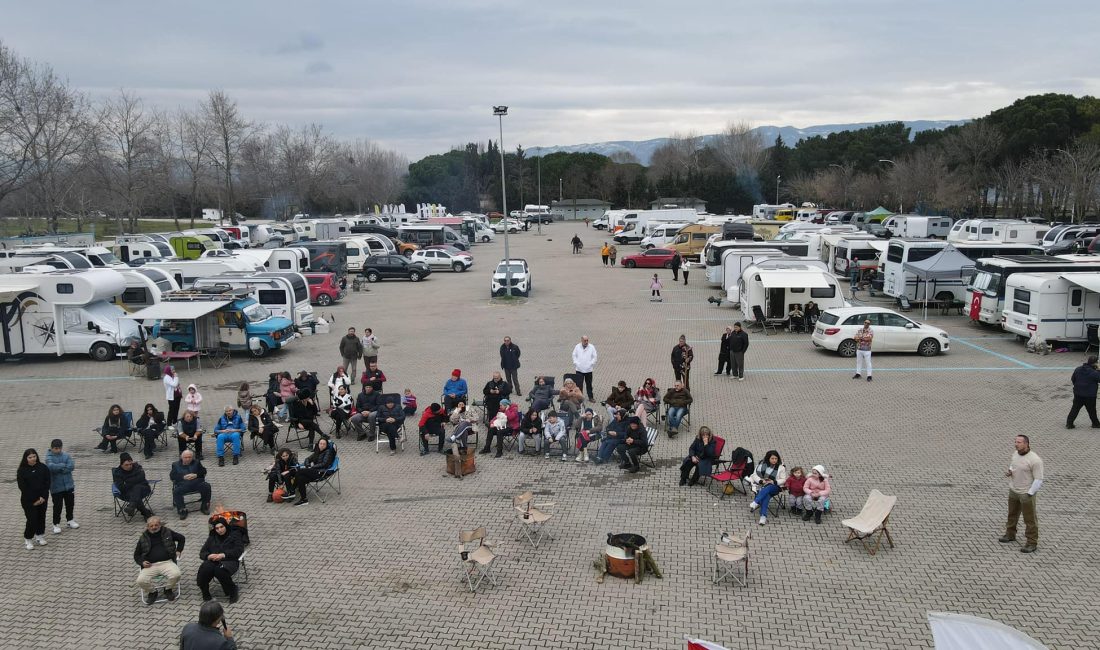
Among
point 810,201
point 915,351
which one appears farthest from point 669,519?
point 810,201

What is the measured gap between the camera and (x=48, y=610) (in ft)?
29.1

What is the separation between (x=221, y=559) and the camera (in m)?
8.95

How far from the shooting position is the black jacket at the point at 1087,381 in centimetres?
1377

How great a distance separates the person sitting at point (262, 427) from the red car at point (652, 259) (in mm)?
31377

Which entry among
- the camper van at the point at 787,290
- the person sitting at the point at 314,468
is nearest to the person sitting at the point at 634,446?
the person sitting at the point at 314,468

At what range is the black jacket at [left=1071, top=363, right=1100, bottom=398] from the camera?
1377cm

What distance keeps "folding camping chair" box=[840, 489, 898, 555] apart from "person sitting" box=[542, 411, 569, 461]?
4.78 meters

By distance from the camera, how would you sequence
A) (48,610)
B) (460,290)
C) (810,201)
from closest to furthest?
(48,610)
(460,290)
(810,201)

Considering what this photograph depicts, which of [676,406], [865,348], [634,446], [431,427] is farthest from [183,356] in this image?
[865,348]

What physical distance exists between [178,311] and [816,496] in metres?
15.6

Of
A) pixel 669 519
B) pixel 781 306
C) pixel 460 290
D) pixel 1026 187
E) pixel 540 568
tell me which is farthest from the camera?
pixel 1026 187

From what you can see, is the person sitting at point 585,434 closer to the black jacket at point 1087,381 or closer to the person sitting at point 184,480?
the person sitting at point 184,480

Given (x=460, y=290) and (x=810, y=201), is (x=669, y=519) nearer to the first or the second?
(x=460, y=290)

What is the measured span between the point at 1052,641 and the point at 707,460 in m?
5.00
